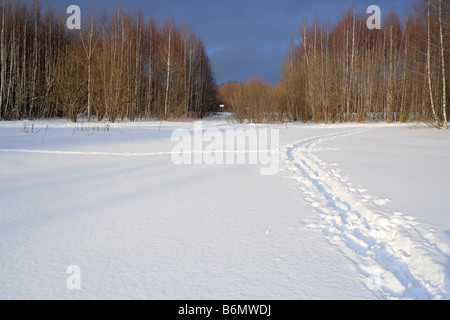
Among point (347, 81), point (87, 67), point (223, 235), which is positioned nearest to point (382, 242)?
point (223, 235)

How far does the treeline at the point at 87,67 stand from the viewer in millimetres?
20906

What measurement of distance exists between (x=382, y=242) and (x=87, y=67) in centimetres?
2301

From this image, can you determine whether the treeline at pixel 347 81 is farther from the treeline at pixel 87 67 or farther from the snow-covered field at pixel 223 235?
the snow-covered field at pixel 223 235

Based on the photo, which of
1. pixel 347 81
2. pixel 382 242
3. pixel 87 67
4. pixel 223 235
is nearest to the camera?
pixel 382 242

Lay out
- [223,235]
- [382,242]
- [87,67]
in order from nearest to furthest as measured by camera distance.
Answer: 1. [382,242]
2. [223,235]
3. [87,67]

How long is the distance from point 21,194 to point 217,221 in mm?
2649

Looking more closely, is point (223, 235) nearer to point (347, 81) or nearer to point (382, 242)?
point (382, 242)

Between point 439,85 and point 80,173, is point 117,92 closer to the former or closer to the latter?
point 80,173

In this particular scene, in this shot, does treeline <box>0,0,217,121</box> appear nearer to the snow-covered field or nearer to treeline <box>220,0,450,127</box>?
treeline <box>220,0,450,127</box>

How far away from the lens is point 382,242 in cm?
253

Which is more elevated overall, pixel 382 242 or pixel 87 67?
pixel 87 67

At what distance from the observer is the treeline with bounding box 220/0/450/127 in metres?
24.1

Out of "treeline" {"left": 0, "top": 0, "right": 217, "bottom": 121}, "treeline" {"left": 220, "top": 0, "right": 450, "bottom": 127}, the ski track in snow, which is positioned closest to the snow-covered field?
the ski track in snow

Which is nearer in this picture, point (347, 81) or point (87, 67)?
point (87, 67)
